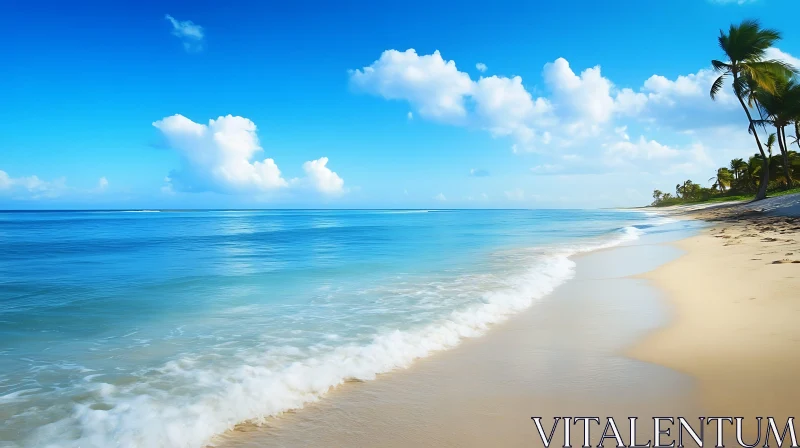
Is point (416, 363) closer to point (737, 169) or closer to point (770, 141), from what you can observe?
point (770, 141)

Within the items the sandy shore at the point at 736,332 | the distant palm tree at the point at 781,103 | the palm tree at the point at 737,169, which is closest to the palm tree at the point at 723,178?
the palm tree at the point at 737,169

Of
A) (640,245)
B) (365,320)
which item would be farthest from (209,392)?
(640,245)

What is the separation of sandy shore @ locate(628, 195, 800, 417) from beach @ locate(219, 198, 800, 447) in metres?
0.02

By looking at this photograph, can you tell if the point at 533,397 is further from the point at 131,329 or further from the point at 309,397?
the point at 131,329

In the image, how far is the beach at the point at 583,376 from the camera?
3436 mm

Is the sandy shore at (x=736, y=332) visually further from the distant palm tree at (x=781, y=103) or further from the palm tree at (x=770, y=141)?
the palm tree at (x=770, y=141)

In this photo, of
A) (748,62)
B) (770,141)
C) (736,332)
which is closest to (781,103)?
(748,62)

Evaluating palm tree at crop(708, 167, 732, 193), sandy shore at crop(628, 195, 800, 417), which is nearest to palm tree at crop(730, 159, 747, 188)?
palm tree at crop(708, 167, 732, 193)

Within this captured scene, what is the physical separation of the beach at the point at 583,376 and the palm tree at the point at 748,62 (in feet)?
101

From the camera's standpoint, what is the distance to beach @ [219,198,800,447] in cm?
344

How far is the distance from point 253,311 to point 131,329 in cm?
185

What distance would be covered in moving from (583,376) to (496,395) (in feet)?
3.39

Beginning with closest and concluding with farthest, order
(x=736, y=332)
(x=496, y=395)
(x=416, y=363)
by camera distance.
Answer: (x=496, y=395), (x=416, y=363), (x=736, y=332)

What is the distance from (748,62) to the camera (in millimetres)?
31000
